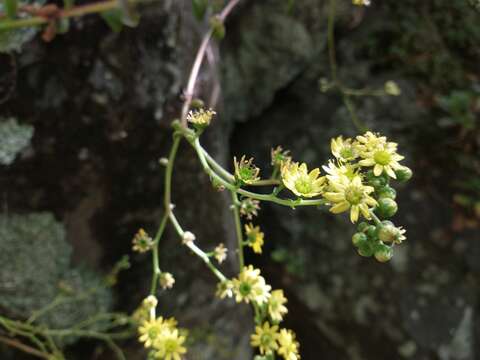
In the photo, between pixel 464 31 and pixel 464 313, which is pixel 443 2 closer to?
pixel 464 31

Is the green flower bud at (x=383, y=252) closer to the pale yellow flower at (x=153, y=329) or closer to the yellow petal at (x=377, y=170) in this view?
the yellow petal at (x=377, y=170)

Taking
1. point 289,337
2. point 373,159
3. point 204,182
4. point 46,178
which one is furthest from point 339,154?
point 46,178

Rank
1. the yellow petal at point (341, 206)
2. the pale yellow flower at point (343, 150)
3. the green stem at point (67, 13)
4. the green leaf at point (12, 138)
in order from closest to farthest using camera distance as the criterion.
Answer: the green stem at point (67, 13), the yellow petal at point (341, 206), the pale yellow flower at point (343, 150), the green leaf at point (12, 138)

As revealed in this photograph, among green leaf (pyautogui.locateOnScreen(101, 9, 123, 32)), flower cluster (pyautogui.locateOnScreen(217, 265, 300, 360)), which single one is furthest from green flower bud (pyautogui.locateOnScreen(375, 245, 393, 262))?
green leaf (pyautogui.locateOnScreen(101, 9, 123, 32))

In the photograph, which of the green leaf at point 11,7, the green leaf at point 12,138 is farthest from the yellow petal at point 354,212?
the green leaf at point 12,138

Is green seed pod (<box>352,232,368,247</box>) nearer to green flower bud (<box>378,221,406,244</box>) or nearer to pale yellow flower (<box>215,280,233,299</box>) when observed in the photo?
green flower bud (<box>378,221,406,244</box>)
